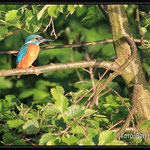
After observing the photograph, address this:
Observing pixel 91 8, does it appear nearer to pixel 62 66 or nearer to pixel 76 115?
pixel 62 66

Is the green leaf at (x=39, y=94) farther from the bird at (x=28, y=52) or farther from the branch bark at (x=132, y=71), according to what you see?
Answer: the branch bark at (x=132, y=71)

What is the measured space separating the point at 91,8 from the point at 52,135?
1986 millimetres

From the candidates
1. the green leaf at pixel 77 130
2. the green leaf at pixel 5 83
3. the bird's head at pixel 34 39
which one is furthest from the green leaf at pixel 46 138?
the green leaf at pixel 5 83

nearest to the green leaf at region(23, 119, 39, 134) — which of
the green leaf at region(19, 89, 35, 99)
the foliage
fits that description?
the foliage

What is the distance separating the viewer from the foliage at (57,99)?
1965 millimetres

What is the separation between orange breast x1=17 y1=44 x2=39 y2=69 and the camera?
4.37m

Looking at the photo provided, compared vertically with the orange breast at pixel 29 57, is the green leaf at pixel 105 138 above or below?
below

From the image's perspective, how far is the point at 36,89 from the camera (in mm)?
5035

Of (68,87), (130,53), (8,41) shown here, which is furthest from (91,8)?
(8,41)

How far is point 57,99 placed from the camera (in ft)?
6.60

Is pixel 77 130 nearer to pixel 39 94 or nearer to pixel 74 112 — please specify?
pixel 74 112

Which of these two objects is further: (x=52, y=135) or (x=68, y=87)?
(x=68, y=87)

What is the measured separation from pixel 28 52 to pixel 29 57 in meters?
0.08

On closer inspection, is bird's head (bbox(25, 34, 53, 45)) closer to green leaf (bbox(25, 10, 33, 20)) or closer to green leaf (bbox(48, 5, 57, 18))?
green leaf (bbox(25, 10, 33, 20))
